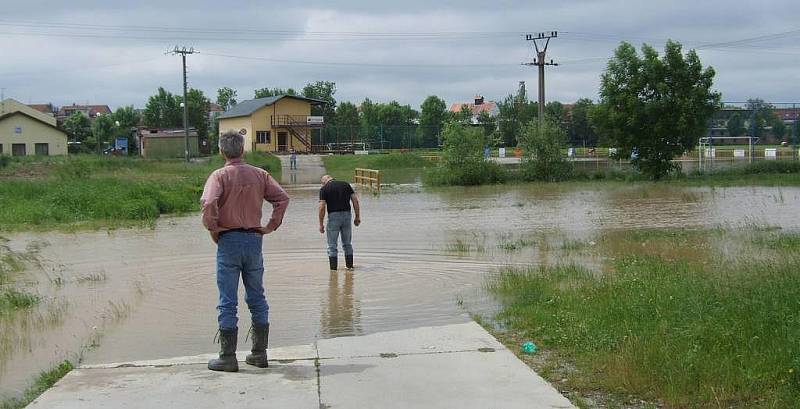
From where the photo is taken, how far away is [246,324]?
9.56m

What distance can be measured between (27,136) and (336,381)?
89154 mm

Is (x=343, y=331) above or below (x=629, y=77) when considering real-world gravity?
below

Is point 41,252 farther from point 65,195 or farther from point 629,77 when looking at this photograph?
point 629,77

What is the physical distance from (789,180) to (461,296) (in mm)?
33170

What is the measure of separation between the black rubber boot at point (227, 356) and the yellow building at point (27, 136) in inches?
3435

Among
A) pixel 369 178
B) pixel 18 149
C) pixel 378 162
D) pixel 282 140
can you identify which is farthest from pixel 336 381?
pixel 18 149

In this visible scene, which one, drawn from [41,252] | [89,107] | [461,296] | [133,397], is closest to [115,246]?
[41,252]

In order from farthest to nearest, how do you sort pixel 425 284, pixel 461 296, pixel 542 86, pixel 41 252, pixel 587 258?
pixel 542 86 < pixel 41 252 < pixel 587 258 < pixel 425 284 < pixel 461 296

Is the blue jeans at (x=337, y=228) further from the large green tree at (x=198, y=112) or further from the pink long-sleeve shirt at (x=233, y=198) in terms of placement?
the large green tree at (x=198, y=112)

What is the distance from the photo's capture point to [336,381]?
21.0 feet

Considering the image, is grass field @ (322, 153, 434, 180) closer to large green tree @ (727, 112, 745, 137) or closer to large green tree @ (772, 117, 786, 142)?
large green tree @ (727, 112, 745, 137)

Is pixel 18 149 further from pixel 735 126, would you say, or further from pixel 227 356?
pixel 227 356

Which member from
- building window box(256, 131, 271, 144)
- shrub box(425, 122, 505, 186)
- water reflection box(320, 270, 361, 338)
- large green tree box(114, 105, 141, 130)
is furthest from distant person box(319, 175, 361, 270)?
large green tree box(114, 105, 141, 130)

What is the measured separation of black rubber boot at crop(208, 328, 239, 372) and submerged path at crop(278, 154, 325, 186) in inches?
1611
